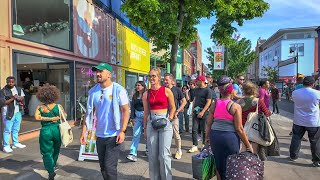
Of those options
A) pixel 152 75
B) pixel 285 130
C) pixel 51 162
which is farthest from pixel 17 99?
pixel 285 130

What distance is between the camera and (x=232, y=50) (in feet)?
130

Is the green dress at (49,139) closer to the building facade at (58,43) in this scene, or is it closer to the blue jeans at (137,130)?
the blue jeans at (137,130)

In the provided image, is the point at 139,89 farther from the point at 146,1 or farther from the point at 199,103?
the point at 146,1

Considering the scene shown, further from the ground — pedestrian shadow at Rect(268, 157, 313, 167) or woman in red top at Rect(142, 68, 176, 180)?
woman in red top at Rect(142, 68, 176, 180)

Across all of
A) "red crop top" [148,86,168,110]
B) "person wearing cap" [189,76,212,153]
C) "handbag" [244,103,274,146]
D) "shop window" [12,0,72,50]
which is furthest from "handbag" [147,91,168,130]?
"shop window" [12,0,72,50]

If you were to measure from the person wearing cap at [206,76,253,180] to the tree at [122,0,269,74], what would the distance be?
675cm

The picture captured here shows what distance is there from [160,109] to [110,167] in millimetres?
1117

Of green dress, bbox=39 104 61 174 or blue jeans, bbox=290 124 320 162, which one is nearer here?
green dress, bbox=39 104 61 174

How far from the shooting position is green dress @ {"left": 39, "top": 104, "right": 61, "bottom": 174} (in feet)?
15.1

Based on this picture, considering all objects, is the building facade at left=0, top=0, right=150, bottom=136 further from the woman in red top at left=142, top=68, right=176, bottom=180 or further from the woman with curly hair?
the woman in red top at left=142, top=68, right=176, bottom=180

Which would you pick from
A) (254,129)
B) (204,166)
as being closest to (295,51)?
(254,129)

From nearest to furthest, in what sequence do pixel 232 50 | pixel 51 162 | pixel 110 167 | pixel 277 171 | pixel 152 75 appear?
1. pixel 110 167
2. pixel 152 75
3. pixel 51 162
4. pixel 277 171
5. pixel 232 50

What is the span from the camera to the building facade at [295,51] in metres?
52.2

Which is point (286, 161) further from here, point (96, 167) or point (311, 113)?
point (96, 167)
